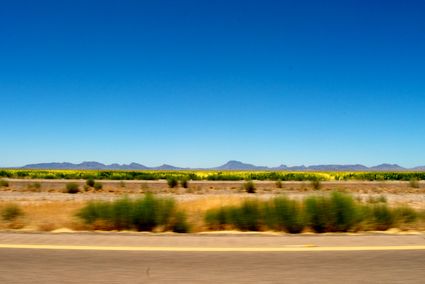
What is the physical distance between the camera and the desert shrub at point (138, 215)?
11.4 meters

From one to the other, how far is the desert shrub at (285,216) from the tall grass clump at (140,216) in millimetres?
2486

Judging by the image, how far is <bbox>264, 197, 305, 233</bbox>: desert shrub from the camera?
35.2 feet

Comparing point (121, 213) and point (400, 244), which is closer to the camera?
point (400, 244)

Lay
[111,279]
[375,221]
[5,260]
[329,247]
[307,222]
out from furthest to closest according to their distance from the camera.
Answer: [375,221] → [307,222] → [329,247] → [5,260] → [111,279]

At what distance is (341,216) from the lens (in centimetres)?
1130

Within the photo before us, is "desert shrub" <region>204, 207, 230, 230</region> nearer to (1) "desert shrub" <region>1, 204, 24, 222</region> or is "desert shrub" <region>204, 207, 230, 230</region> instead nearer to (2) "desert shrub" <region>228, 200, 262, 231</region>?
(2) "desert shrub" <region>228, 200, 262, 231</region>

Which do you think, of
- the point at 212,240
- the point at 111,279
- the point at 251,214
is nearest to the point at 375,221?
the point at 251,214

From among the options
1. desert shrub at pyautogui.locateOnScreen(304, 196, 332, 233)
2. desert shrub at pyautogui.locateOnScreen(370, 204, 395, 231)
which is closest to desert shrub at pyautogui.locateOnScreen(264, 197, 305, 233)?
desert shrub at pyautogui.locateOnScreen(304, 196, 332, 233)

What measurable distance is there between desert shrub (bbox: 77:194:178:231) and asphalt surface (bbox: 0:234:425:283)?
12.2 ft

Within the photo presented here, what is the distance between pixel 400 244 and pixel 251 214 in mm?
5403

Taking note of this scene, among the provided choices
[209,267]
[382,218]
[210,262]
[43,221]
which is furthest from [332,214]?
[43,221]

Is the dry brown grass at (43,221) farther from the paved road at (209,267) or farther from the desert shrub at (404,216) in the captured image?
the desert shrub at (404,216)

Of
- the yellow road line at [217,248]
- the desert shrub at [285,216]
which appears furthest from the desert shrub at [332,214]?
the yellow road line at [217,248]

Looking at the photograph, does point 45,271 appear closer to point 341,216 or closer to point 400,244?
point 400,244
